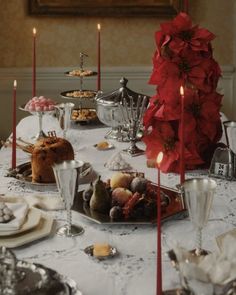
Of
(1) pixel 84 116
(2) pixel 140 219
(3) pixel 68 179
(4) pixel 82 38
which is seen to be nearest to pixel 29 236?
(3) pixel 68 179

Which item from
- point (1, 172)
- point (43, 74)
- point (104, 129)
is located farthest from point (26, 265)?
point (43, 74)

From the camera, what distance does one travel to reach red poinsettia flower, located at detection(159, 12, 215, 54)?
183 cm

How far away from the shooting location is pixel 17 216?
1411 mm

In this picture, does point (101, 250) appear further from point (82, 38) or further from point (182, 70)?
point (82, 38)

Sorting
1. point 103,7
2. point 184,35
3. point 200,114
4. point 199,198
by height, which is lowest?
point 199,198

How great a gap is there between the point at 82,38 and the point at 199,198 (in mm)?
2528

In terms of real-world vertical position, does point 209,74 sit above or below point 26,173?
above

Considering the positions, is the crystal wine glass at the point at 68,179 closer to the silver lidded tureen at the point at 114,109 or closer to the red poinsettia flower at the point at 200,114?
the red poinsettia flower at the point at 200,114

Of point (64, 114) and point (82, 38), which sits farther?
point (82, 38)

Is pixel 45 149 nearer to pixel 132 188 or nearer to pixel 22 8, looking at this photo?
pixel 132 188

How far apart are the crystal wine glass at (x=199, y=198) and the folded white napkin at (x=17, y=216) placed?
38 centimetres

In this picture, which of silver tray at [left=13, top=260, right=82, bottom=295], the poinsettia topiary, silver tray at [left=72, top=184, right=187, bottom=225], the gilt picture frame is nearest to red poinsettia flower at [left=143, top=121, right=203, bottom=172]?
the poinsettia topiary

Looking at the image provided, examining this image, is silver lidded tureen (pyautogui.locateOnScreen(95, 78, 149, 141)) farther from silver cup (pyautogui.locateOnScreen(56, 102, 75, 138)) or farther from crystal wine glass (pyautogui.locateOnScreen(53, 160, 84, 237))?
crystal wine glass (pyautogui.locateOnScreen(53, 160, 84, 237))

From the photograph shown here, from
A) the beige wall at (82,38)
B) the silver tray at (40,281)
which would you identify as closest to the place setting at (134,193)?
the silver tray at (40,281)
